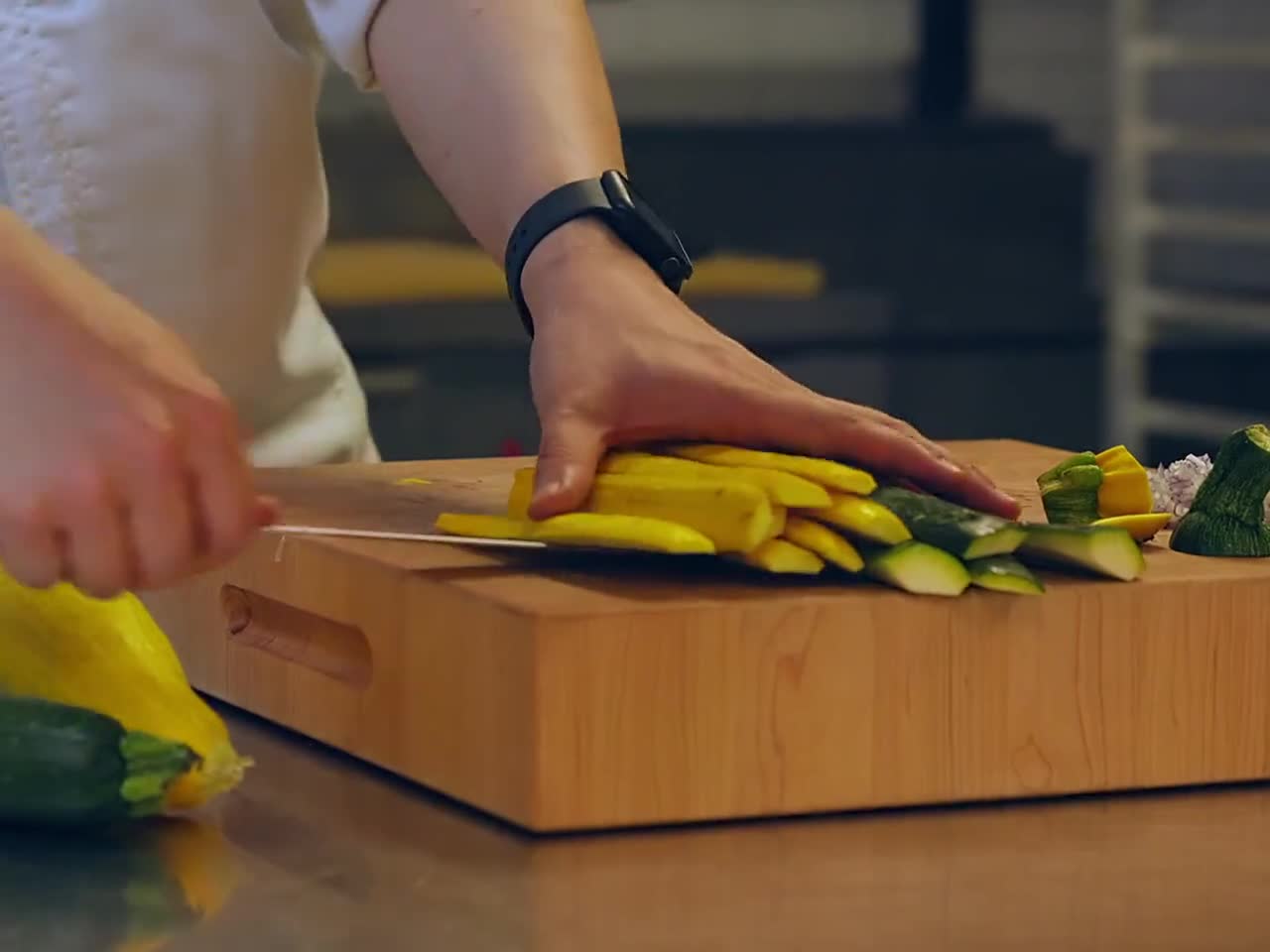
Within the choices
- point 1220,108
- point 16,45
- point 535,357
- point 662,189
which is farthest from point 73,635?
point 1220,108

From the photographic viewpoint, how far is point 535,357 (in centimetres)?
123

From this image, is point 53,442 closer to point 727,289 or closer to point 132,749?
point 132,749

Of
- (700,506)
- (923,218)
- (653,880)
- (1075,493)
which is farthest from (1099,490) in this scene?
(923,218)

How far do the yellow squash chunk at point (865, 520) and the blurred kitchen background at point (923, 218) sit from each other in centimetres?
193

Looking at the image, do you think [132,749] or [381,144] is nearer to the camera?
[132,749]

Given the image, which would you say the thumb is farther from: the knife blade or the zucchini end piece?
the zucchini end piece

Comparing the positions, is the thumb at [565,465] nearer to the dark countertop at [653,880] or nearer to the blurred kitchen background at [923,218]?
the dark countertop at [653,880]

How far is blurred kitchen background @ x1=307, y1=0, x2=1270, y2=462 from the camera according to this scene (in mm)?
3023

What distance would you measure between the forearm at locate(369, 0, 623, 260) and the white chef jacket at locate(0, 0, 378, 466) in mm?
60

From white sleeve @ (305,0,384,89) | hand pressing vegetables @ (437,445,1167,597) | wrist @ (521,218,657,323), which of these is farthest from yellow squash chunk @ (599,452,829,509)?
white sleeve @ (305,0,384,89)

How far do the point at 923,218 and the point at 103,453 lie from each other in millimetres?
2712

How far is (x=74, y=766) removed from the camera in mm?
885

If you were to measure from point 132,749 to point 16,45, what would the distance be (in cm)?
75

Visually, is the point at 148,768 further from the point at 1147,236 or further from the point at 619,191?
the point at 1147,236
